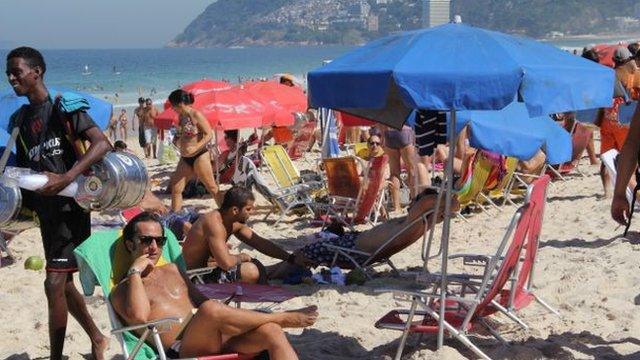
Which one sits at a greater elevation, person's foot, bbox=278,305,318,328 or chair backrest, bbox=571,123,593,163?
person's foot, bbox=278,305,318,328

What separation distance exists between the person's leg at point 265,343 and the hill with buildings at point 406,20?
417 feet

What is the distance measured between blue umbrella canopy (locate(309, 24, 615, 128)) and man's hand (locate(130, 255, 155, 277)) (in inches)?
39.4

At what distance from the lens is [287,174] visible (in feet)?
30.5

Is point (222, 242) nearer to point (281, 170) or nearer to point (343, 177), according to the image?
point (343, 177)

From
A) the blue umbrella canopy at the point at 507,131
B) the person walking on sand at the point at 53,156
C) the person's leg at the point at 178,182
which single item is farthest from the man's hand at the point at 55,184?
the person's leg at the point at 178,182

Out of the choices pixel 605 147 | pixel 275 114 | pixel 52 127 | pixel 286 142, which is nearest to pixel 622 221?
pixel 52 127

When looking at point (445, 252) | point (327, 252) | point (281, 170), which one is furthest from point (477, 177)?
point (445, 252)

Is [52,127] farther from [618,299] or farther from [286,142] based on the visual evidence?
[286,142]

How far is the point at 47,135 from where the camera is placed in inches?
151

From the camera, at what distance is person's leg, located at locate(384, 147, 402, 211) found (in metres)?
9.00

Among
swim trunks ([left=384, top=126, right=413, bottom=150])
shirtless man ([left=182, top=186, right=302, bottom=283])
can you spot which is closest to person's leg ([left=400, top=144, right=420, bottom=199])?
swim trunks ([left=384, top=126, right=413, bottom=150])

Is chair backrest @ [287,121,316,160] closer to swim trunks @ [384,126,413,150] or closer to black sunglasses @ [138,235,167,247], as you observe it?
swim trunks @ [384,126,413,150]

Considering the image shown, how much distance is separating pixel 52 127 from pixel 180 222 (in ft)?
11.1

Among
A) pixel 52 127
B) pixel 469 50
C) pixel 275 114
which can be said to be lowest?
pixel 275 114
